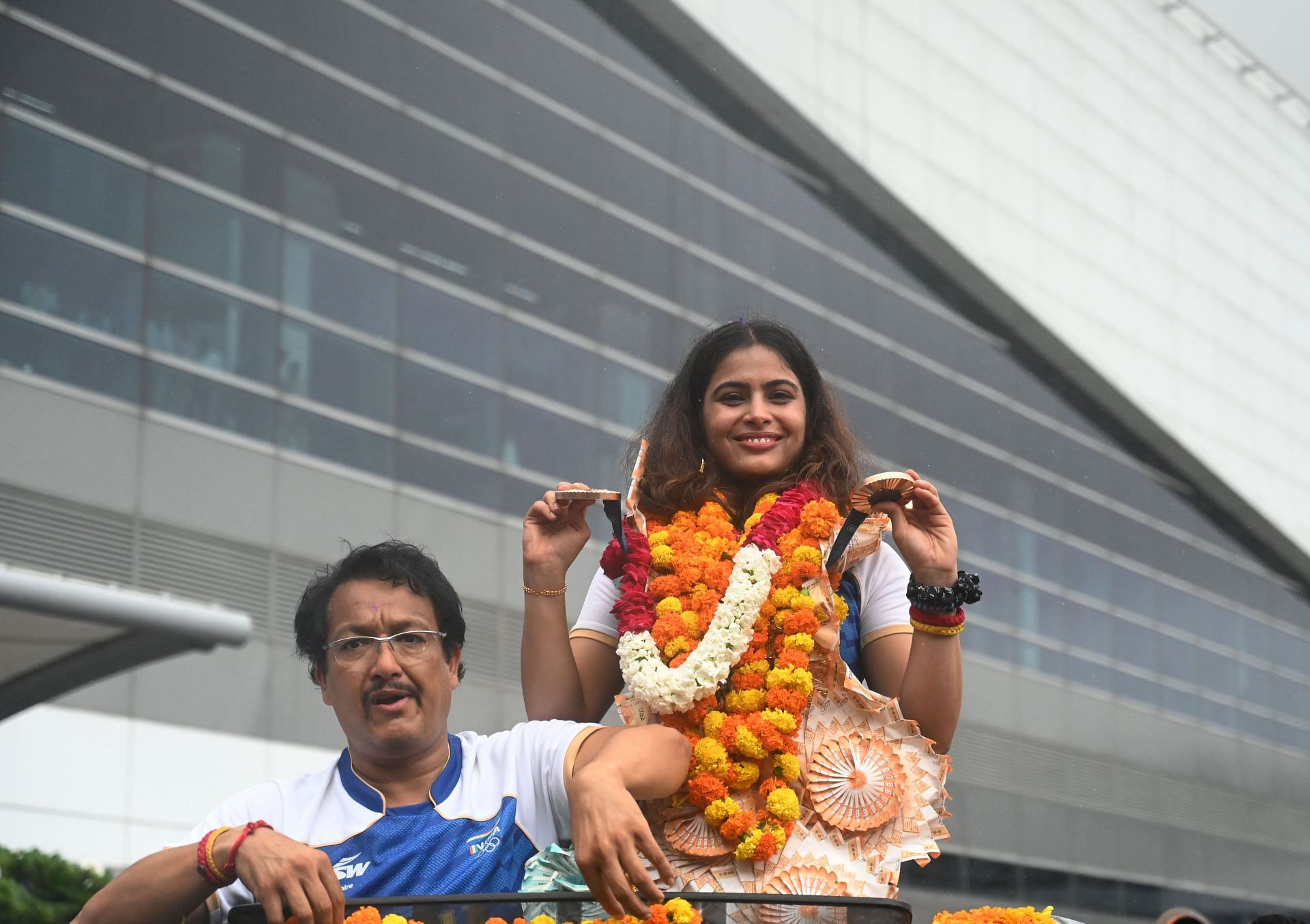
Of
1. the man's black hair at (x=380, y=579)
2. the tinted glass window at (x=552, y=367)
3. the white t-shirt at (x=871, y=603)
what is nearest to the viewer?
the man's black hair at (x=380, y=579)

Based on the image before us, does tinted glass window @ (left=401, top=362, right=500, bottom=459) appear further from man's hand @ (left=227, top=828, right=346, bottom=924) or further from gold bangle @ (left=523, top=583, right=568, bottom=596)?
man's hand @ (left=227, top=828, right=346, bottom=924)

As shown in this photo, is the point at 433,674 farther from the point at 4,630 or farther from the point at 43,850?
the point at 43,850

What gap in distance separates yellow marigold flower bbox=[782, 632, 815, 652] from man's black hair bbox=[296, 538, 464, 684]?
597 mm

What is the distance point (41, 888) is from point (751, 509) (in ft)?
25.6

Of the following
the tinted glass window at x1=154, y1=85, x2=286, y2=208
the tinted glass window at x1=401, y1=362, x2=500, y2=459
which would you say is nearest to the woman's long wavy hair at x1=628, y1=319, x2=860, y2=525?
the tinted glass window at x1=154, y1=85, x2=286, y2=208

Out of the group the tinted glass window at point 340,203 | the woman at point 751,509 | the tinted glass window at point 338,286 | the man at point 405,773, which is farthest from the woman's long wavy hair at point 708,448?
the tinted glass window at point 340,203

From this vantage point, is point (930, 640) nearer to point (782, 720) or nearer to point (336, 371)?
point (782, 720)

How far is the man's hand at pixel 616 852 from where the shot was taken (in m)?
2.24

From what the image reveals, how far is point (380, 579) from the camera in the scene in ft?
9.80

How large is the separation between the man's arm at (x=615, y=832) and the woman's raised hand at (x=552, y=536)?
0.69 m

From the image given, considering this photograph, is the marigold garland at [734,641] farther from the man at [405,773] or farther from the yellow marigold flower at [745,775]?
the man at [405,773]

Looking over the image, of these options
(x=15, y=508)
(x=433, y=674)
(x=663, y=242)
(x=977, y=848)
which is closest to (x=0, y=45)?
(x=15, y=508)

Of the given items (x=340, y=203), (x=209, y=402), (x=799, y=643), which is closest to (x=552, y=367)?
(x=340, y=203)

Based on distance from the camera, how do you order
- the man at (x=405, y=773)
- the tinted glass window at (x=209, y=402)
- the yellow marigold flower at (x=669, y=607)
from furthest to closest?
the tinted glass window at (x=209, y=402)
the yellow marigold flower at (x=669, y=607)
the man at (x=405, y=773)
